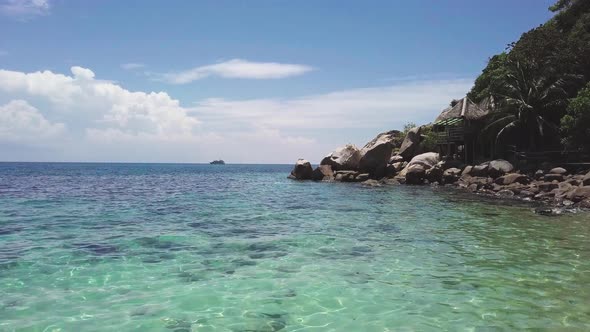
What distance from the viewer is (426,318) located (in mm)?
6582

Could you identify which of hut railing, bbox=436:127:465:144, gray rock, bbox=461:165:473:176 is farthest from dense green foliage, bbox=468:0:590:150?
gray rock, bbox=461:165:473:176

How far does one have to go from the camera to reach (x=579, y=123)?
26.7 meters

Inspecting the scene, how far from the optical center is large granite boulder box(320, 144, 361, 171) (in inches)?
1734

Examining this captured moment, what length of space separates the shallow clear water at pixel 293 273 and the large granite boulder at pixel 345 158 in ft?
88.5

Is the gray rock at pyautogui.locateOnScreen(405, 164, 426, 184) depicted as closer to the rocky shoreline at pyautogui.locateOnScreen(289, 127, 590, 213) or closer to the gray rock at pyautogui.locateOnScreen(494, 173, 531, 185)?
the rocky shoreline at pyautogui.locateOnScreen(289, 127, 590, 213)

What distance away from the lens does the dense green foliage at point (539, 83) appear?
33.9 m

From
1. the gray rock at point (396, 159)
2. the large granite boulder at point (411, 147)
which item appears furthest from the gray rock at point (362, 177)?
the large granite boulder at point (411, 147)

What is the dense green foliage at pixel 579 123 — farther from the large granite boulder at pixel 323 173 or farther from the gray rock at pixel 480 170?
the large granite boulder at pixel 323 173

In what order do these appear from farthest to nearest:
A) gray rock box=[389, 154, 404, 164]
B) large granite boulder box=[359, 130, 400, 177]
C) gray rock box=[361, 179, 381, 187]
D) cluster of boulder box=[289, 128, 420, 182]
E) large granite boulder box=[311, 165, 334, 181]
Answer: large granite boulder box=[311, 165, 334, 181] < gray rock box=[389, 154, 404, 164] < cluster of boulder box=[289, 128, 420, 182] < large granite boulder box=[359, 130, 400, 177] < gray rock box=[361, 179, 381, 187]

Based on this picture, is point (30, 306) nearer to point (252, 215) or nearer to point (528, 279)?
point (528, 279)

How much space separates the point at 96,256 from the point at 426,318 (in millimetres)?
7865

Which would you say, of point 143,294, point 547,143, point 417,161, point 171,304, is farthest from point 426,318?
point 547,143

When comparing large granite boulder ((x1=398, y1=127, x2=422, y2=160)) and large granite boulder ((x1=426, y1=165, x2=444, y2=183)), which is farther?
large granite boulder ((x1=398, y1=127, x2=422, y2=160))

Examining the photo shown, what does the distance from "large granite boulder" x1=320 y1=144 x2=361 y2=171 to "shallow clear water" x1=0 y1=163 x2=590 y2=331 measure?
27.0m
